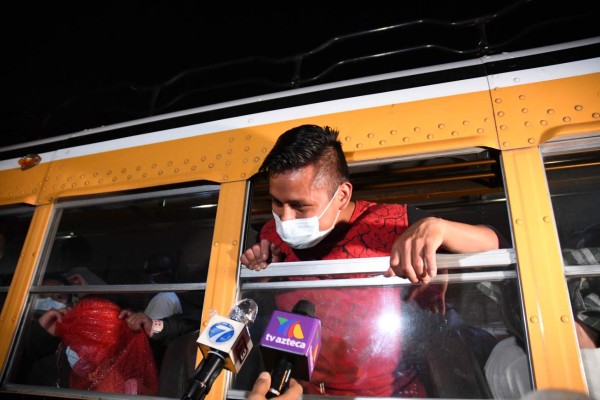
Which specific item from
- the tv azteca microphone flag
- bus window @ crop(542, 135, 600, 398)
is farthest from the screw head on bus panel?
bus window @ crop(542, 135, 600, 398)

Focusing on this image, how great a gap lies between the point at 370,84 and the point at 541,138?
0.76m

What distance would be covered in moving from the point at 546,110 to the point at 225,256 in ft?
4.78

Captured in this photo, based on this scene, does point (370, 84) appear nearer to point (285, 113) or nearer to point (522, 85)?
point (285, 113)

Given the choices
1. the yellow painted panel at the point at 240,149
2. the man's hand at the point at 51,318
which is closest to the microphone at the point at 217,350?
the yellow painted panel at the point at 240,149

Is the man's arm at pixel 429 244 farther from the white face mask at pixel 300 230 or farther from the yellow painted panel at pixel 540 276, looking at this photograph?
the white face mask at pixel 300 230

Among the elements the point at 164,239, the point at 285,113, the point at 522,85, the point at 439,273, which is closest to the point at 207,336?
the point at 439,273

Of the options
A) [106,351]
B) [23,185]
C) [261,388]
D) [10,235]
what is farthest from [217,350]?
[10,235]

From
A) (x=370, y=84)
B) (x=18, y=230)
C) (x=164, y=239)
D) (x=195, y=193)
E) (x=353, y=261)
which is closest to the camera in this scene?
(x=353, y=261)

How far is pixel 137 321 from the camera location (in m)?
1.72

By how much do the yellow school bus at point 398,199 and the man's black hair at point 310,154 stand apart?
0.26ft

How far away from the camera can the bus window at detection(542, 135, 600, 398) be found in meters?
1.08

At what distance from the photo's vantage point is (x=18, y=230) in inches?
93.9

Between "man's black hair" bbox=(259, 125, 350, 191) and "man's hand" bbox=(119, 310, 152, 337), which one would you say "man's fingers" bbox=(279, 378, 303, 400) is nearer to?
"man's black hair" bbox=(259, 125, 350, 191)

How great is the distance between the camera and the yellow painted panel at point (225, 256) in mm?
1400
